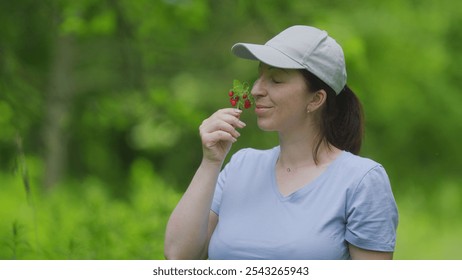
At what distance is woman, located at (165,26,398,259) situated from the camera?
247 centimetres

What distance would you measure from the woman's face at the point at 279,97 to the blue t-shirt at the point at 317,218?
0.18 m

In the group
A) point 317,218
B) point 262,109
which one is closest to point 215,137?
point 262,109

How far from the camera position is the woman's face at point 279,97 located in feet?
8.55

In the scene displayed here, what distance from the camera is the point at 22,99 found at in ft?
18.9

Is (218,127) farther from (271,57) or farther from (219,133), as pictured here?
(271,57)

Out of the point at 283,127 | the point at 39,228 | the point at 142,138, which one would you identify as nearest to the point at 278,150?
the point at 283,127

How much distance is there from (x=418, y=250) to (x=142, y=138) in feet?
12.5

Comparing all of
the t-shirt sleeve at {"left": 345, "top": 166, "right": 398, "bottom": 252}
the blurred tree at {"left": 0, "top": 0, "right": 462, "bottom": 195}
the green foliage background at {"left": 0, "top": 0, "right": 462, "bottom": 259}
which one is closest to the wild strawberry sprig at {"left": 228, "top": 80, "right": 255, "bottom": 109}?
the t-shirt sleeve at {"left": 345, "top": 166, "right": 398, "bottom": 252}

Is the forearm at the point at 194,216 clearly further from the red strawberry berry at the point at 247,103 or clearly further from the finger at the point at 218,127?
the red strawberry berry at the point at 247,103

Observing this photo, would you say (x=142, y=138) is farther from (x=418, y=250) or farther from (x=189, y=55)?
(x=418, y=250)

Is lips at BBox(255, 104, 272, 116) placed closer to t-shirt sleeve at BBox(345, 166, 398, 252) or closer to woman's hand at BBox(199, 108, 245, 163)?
woman's hand at BBox(199, 108, 245, 163)

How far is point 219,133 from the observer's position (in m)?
2.60
